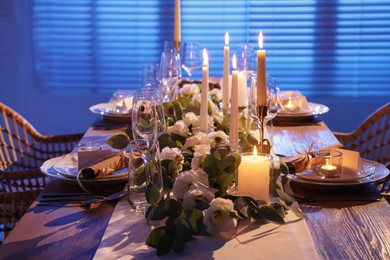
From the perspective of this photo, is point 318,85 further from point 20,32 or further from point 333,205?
point 333,205

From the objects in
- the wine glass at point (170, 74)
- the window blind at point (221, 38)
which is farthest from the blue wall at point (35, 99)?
the wine glass at point (170, 74)

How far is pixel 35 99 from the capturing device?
462 centimetres

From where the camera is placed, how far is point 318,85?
456 centimetres

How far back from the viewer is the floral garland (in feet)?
4.25

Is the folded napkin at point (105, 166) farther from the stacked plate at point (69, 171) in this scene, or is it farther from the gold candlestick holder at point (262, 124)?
the gold candlestick holder at point (262, 124)

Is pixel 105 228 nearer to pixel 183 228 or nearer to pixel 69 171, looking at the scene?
pixel 183 228

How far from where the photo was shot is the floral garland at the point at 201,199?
1.30 meters

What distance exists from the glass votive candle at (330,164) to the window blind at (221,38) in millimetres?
2791

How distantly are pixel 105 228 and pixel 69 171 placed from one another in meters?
0.39

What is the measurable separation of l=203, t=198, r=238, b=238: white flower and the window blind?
10.7 feet

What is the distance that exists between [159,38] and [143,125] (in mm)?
3101

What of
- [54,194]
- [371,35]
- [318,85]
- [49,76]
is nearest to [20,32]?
[49,76]

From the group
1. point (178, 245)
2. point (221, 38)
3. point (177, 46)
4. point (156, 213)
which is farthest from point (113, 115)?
point (221, 38)

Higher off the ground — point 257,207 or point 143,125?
point 143,125
